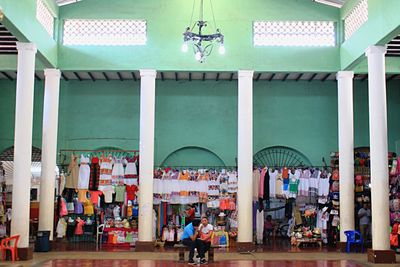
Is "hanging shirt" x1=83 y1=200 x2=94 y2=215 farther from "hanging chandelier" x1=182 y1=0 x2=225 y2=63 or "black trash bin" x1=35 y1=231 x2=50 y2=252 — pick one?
"hanging chandelier" x1=182 y1=0 x2=225 y2=63

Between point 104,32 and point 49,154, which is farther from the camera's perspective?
point 104,32

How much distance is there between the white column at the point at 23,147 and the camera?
14727 mm

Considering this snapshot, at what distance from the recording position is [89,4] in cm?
1827

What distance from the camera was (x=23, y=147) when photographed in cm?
1502

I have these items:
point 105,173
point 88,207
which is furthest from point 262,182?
point 88,207

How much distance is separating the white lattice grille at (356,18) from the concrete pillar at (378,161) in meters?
1.21

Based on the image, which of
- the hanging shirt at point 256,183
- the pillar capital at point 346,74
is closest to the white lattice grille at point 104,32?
the hanging shirt at point 256,183

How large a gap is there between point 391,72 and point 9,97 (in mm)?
13312

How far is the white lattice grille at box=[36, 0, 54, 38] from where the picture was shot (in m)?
16.2

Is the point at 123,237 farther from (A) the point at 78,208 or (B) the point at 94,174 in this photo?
(B) the point at 94,174

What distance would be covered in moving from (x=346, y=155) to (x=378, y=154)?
2.73 metres

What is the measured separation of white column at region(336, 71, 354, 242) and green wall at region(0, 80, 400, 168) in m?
3.31

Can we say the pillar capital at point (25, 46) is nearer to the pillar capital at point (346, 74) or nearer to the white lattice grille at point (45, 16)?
the white lattice grille at point (45, 16)

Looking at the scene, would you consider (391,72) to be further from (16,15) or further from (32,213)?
(32,213)
